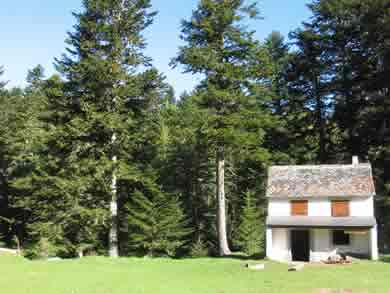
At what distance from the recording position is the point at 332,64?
38281mm

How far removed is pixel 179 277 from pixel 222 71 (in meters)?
15.4

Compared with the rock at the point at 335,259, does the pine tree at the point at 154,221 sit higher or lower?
higher

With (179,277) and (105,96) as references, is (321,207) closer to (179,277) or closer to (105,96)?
(179,277)

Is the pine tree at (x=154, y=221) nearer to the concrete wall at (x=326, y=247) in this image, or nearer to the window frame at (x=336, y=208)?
the concrete wall at (x=326, y=247)

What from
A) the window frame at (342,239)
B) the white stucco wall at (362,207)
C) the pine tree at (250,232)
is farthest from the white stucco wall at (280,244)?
the pine tree at (250,232)

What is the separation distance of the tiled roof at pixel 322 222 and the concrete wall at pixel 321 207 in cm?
45

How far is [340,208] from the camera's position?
30.3m

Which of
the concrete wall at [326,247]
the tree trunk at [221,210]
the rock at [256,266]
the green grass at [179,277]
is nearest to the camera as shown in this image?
the green grass at [179,277]

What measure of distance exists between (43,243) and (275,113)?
76.5 feet

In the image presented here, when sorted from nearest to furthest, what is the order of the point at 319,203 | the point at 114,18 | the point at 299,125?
the point at 319,203 < the point at 114,18 < the point at 299,125

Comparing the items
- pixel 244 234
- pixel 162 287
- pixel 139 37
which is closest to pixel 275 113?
pixel 244 234

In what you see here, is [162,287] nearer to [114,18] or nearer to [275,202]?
[275,202]

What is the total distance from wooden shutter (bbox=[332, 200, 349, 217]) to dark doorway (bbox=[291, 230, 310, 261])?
2386 millimetres

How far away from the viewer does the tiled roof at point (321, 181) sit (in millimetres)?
30266
